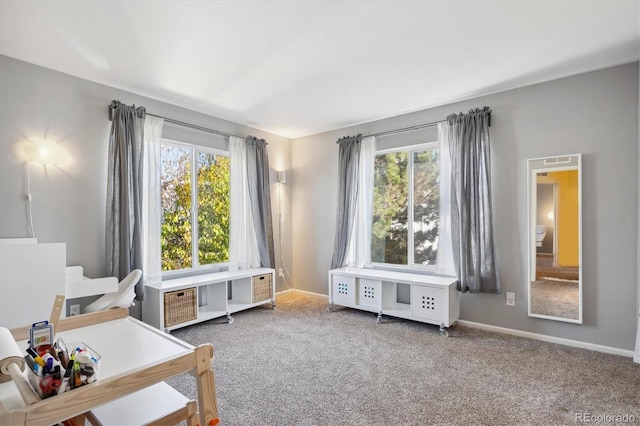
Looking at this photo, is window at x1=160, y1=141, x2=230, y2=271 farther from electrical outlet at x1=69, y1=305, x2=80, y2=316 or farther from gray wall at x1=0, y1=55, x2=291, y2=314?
electrical outlet at x1=69, y1=305, x2=80, y2=316

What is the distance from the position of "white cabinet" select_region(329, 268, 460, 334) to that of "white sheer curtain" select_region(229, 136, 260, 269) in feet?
3.88

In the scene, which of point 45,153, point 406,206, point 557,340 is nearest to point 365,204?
point 406,206

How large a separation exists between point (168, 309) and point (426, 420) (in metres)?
2.55

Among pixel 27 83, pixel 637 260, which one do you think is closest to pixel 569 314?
pixel 637 260

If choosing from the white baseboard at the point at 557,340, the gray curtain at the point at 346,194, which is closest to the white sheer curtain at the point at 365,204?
the gray curtain at the point at 346,194

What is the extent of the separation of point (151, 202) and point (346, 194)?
242cm

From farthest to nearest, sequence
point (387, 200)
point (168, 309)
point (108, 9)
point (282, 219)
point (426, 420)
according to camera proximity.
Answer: point (282, 219) → point (387, 200) → point (168, 309) → point (108, 9) → point (426, 420)

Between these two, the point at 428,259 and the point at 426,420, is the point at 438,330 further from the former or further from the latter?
the point at 426,420

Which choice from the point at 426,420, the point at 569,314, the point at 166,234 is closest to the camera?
the point at 426,420

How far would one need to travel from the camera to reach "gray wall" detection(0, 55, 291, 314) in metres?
2.65

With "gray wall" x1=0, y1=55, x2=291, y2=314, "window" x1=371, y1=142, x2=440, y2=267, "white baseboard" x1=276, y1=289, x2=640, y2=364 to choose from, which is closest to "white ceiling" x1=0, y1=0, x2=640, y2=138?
"gray wall" x1=0, y1=55, x2=291, y2=314

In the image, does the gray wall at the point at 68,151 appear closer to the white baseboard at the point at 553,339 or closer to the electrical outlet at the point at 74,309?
the electrical outlet at the point at 74,309

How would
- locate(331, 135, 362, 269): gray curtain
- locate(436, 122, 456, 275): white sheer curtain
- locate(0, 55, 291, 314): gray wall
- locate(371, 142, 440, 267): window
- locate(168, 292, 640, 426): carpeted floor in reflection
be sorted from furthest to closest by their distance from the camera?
locate(331, 135, 362, 269): gray curtain
locate(371, 142, 440, 267): window
locate(436, 122, 456, 275): white sheer curtain
locate(0, 55, 291, 314): gray wall
locate(168, 292, 640, 426): carpeted floor in reflection

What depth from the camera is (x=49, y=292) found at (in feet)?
→ 7.18
